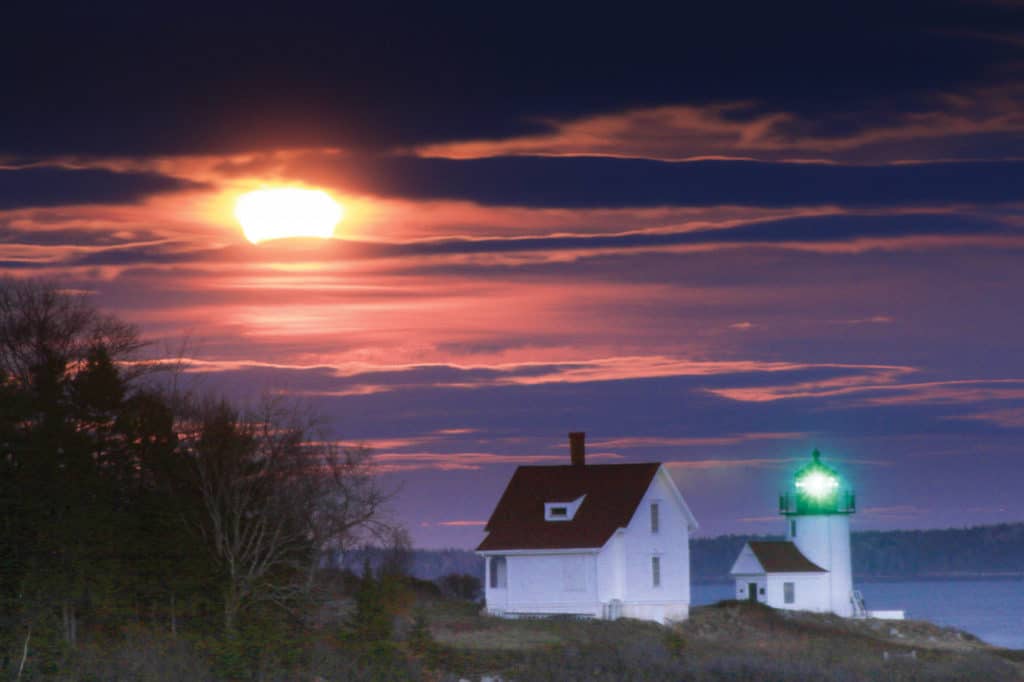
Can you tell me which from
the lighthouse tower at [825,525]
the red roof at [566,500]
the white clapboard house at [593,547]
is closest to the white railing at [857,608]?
the lighthouse tower at [825,525]

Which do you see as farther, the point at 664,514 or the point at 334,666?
the point at 664,514


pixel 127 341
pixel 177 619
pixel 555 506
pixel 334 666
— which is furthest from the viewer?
pixel 555 506

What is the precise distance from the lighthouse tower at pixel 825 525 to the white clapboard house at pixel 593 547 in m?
14.1

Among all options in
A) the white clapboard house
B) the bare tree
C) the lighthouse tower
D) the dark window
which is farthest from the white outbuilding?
the bare tree

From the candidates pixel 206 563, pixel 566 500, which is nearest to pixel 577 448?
pixel 566 500

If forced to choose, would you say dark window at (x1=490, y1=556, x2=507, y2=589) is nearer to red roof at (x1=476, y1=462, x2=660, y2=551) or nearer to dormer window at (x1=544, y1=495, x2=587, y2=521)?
red roof at (x1=476, y1=462, x2=660, y2=551)

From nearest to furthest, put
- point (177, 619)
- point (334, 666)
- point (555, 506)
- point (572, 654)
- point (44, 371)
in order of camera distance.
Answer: point (334, 666), point (572, 654), point (177, 619), point (44, 371), point (555, 506)

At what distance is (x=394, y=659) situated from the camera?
3011cm

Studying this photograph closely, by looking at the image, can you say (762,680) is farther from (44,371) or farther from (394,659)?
(44,371)

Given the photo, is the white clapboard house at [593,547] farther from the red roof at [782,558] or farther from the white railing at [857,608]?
the white railing at [857,608]

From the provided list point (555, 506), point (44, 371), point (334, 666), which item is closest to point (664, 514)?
point (555, 506)

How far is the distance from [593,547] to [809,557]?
20005 millimetres

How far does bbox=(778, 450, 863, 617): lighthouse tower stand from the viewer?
66.1 metres

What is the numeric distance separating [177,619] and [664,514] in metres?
21.1
